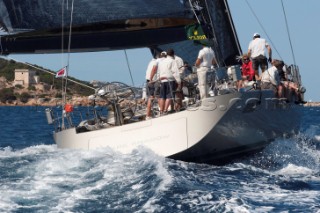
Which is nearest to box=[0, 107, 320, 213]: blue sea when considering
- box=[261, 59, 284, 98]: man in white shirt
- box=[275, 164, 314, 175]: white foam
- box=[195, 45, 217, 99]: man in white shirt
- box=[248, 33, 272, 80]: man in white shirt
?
box=[275, 164, 314, 175]: white foam

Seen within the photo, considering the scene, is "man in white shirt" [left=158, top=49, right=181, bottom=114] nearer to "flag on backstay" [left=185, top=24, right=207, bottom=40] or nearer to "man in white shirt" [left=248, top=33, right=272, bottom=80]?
"flag on backstay" [left=185, top=24, right=207, bottom=40]

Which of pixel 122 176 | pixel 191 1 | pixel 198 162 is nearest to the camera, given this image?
pixel 122 176

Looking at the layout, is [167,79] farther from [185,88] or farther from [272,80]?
[272,80]

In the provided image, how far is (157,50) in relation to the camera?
1891cm

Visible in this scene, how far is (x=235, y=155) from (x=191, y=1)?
12.0 ft

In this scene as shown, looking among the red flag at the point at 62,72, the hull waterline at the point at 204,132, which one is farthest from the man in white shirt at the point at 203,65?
the red flag at the point at 62,72

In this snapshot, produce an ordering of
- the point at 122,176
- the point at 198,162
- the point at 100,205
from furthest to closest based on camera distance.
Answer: the point at 198,162 < the point at 122,176 < the point at 100,205

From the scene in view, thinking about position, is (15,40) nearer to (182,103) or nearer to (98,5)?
(98,5)

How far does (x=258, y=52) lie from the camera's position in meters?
17.6

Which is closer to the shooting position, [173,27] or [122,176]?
[122,176]

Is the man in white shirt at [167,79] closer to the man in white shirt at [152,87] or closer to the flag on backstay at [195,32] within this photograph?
the man in white shirt at [152,87]

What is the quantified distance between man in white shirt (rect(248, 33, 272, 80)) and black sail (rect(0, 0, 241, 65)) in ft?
2.41

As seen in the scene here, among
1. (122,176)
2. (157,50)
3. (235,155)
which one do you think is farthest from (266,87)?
(122,176)

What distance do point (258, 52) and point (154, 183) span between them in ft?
19.2
